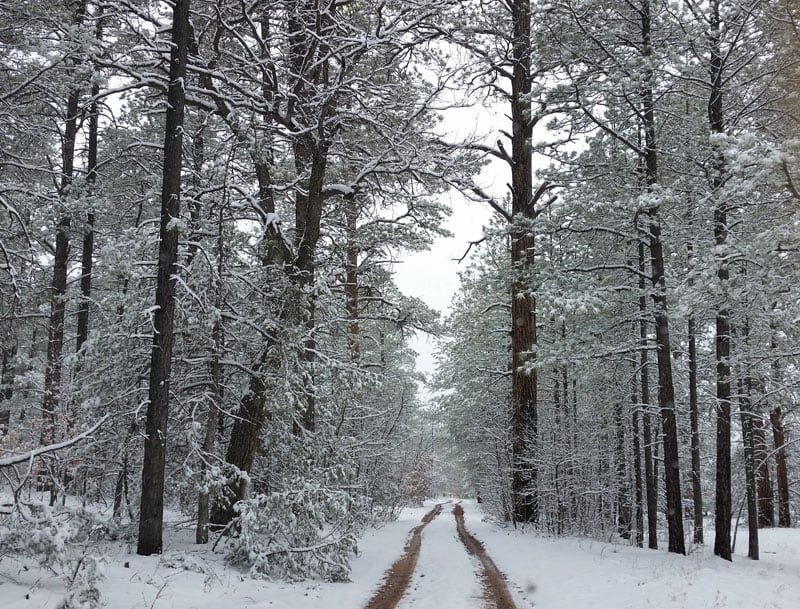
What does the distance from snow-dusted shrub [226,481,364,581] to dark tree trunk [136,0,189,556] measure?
4.23 ft

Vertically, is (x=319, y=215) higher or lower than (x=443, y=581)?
higher

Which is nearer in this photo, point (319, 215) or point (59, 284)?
point (319, 215)

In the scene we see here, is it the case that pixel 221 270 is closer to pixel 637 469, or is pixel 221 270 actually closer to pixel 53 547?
pixel 53 547

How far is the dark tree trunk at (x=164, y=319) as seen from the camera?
28.2ft

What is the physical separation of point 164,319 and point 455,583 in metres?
6.23

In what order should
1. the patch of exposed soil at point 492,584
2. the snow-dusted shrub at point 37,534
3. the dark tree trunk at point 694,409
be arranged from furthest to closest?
the dark tree trunk at point 694,409 < the patch of exposed soil at point 492,584 < the snow-dusted shrub at point 37,534

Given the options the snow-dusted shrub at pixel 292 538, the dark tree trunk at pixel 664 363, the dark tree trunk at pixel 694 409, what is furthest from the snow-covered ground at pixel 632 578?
the dark tree trunk at pixel 694 409

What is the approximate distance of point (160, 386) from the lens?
8789 millimetres

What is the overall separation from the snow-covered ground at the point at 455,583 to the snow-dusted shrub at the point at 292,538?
339 millimetres

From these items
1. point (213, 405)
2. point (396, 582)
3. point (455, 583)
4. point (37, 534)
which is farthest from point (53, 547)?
point (455, 583)

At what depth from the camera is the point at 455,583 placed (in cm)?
898

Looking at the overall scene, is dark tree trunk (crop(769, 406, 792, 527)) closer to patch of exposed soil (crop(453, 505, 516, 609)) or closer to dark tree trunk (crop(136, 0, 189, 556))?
patch of exposed soil (crop(453, 505, 516, 609))

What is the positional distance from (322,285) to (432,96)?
444 cm

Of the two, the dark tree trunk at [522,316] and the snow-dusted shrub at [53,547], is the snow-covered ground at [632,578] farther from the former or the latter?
the snow-dusted shrub at [53,547]
